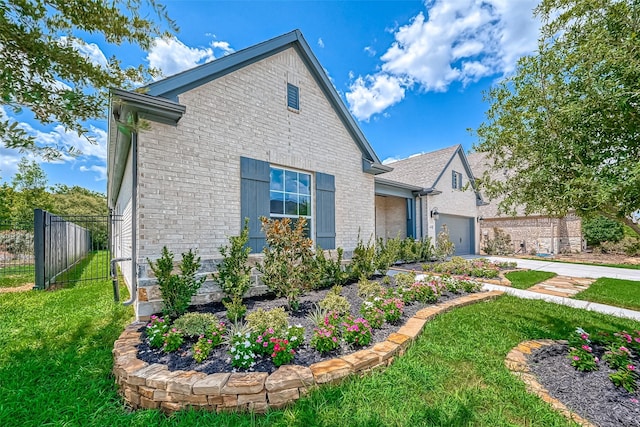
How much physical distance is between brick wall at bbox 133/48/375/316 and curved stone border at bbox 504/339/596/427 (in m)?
4.91

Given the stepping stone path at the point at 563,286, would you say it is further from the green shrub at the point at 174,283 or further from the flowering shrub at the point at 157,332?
the flowering shrub at the point at 157,332

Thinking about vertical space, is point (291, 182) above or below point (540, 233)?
above

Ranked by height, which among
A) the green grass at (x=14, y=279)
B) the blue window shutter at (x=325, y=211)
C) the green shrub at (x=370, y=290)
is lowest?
the green grass at (x=14, y=279)

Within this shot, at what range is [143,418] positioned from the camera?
7.92 feet

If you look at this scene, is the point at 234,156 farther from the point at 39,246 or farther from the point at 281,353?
the point at 39,246

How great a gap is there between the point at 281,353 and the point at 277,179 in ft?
14.1

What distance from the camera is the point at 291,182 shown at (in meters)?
6.85

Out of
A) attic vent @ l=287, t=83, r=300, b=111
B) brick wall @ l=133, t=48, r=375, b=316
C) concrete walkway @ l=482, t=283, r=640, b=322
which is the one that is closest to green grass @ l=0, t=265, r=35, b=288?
brick wall @ l=133, t=48, r=375, b=316

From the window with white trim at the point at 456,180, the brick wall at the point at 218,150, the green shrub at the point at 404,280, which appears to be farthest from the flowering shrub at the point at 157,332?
the window with white trim at the point at 456,180

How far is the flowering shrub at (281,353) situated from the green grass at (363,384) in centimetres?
50

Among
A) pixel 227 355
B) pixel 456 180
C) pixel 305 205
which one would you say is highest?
pixel 456 180

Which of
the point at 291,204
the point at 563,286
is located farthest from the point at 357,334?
the point at 563,286

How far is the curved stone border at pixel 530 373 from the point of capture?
2340 mm

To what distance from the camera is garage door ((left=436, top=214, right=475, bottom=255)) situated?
48.8 feet
